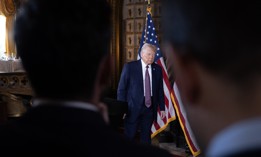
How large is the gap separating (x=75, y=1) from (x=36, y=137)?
0.28 m

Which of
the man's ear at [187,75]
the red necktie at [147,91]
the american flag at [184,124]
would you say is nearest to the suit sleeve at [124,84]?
the red necktie at [147,91]

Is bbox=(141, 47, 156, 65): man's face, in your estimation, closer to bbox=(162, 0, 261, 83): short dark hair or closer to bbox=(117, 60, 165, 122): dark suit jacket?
bbox=(117, 60, 165, 122): dark suit jacket

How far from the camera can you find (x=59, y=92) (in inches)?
30.5

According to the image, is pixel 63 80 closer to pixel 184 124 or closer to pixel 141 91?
pixel 141 91

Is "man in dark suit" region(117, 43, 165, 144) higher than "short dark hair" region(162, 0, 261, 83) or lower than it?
lower

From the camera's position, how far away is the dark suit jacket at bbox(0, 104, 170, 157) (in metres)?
0.73

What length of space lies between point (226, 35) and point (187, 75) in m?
0.08

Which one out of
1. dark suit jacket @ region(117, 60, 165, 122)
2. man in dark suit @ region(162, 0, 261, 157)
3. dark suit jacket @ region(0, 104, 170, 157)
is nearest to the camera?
man in dark suit @ region(162, 0, 261, 157)

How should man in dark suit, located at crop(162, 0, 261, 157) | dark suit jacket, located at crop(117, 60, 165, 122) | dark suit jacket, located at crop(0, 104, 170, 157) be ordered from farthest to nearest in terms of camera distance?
1. dark suit jacket, located at crop(117, 60, 165, 122)
2. dark suit jacket, located at crop(0, 104, 170, 157)
3. man in dark suit, located at crop(162, 0, 261, 157)

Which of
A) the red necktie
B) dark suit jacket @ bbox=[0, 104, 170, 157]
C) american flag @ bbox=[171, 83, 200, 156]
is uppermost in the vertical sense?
dark suit jacket @ bbox=[0, 104, 170, 157]

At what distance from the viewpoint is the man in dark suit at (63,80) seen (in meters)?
0.74

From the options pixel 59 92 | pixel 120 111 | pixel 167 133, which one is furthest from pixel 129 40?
pixel 59 92

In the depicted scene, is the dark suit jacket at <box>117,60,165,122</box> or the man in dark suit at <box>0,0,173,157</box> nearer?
the man in dark suit at <box>0,0,173,157</box>

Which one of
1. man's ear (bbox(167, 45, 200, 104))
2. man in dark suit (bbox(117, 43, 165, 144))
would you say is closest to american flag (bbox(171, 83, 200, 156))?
man in dark suit (bbox(117, 43, 165, 144))
